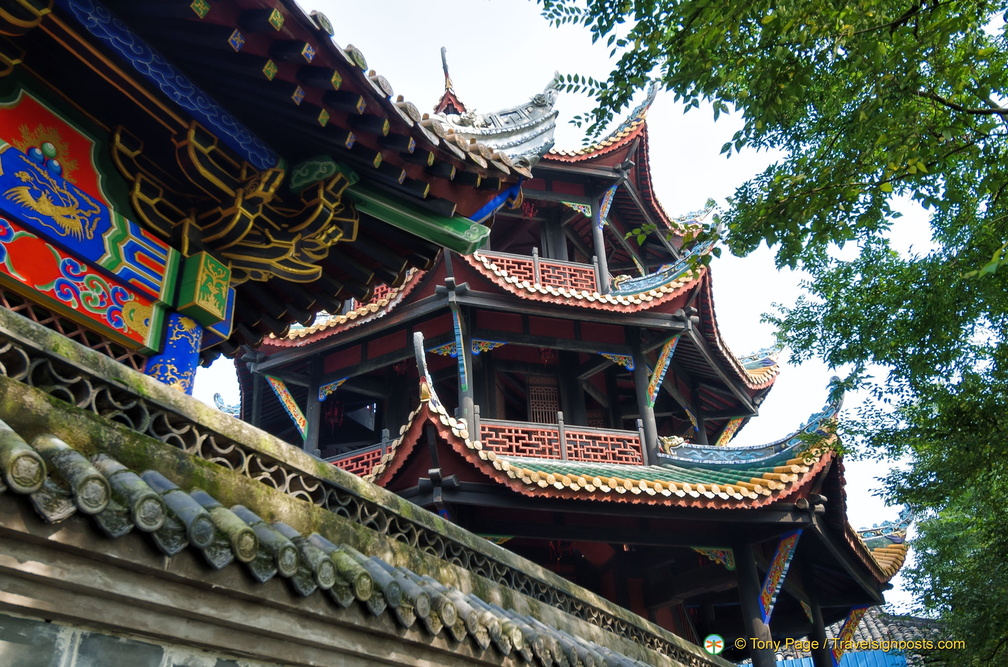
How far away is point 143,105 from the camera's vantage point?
156 inches

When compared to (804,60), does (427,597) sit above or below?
below

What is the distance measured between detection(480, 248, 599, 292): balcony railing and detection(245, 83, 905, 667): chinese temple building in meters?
0.03

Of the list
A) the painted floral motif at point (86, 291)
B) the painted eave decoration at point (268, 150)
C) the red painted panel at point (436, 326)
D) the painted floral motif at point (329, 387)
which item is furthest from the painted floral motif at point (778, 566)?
the painted floral motif at point (86, 291)

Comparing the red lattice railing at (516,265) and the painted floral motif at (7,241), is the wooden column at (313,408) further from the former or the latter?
the painted floral motif at (7,241)

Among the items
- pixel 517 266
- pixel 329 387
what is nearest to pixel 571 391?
pixel 517 266

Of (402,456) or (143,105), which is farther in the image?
(402,456)

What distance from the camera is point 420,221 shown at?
192 inches

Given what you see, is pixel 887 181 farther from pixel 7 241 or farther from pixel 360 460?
pixel 360 460

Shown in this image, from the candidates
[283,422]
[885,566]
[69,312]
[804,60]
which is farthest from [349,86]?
[885,566]

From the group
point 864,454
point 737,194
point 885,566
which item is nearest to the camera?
point 737,194

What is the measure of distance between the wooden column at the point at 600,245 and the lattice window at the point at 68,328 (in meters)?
8.57

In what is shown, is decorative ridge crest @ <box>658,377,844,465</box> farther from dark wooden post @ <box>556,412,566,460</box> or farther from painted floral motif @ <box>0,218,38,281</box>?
painted floral motif @ <box>0,218,38,281</box>

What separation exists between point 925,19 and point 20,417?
4.83 m

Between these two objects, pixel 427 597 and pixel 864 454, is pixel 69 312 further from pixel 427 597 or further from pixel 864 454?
pixel 864 454
